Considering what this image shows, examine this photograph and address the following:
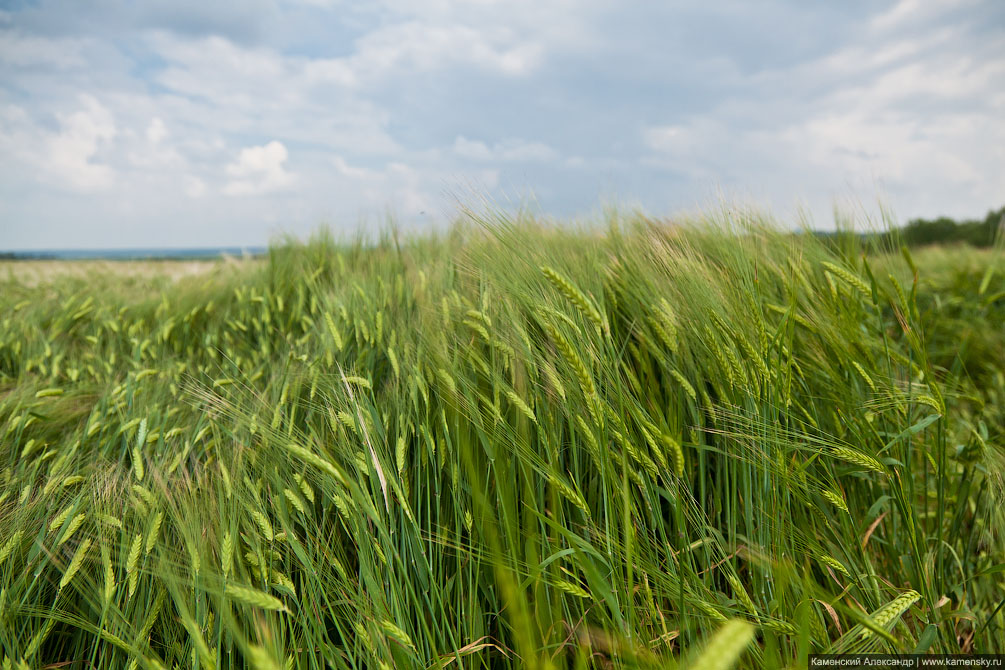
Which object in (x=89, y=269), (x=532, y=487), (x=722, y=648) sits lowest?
(x=532, y=487)

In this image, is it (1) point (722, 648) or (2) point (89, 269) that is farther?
(2) point (89, 269)

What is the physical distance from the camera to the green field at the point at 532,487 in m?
0.92

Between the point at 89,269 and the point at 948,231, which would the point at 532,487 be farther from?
the point at 948,231

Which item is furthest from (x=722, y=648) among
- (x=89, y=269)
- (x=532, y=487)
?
(x=89, y=269)

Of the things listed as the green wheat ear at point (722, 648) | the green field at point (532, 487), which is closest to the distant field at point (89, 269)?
the green field at point (532, 487)

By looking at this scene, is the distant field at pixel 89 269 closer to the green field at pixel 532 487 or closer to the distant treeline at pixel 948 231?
the green field at pixel 532 487

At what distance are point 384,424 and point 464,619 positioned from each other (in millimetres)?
453

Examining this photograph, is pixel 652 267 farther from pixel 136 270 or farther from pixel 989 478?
pixel 136 270

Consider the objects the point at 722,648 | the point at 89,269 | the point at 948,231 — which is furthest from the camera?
the point at 948,231

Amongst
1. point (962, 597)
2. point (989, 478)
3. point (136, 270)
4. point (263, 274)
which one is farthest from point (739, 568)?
point (136, 270)

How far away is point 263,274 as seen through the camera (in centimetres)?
280

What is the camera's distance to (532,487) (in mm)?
1067

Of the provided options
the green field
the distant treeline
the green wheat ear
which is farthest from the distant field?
the distant treeline

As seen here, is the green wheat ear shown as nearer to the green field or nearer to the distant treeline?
the green field
